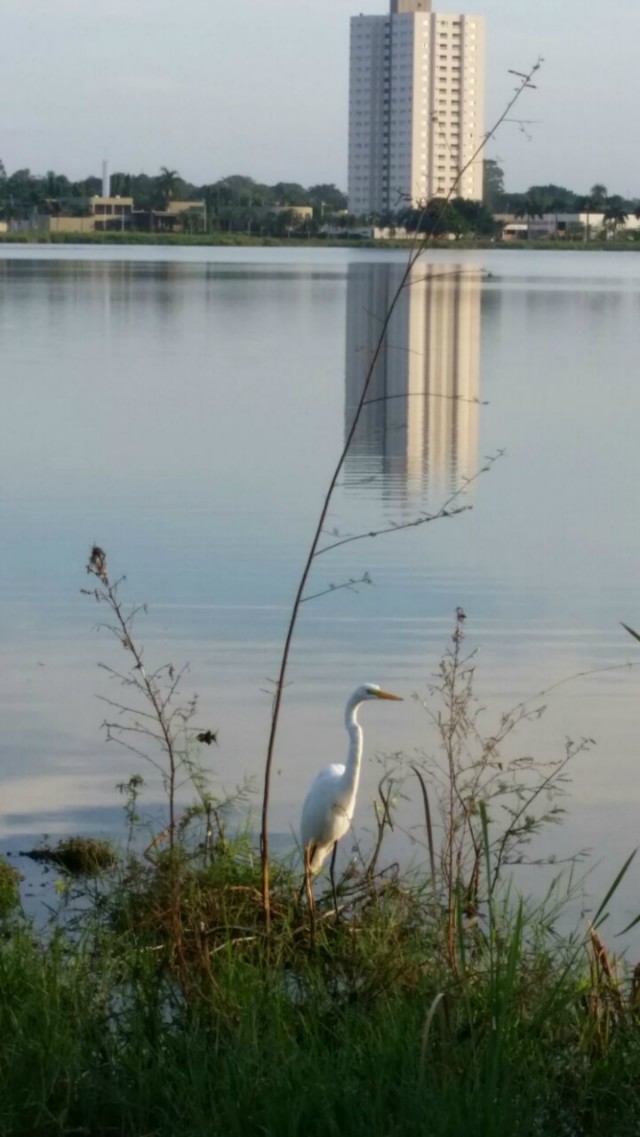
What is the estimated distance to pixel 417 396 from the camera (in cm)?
2250

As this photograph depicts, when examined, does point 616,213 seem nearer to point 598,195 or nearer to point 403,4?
point 598,195

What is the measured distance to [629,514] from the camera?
14.4 meters

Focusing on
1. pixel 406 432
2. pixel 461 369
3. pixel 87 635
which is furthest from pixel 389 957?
pixel 461 369

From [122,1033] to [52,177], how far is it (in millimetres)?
156509

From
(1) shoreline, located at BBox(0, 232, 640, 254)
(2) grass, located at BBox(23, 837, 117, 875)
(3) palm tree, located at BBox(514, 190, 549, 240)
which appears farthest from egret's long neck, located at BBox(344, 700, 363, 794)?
(3) palm tree, located at BBox(514, 190, 549, 240)

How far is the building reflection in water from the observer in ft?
50.3

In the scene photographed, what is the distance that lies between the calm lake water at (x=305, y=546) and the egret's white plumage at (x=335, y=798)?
96 cm

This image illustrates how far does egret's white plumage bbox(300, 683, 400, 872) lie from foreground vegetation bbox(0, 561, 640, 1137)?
0.17m

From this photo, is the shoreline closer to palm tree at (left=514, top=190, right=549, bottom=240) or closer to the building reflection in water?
palm tree at (left=514, top=190, right=549, bottom=240)

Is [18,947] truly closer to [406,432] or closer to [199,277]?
[406,432]

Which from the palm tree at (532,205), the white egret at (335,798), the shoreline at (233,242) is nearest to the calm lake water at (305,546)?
the white egret at (335,798)

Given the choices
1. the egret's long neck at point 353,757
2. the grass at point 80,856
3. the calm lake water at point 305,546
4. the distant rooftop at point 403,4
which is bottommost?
the grass at point 80,856

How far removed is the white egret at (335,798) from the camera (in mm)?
5680

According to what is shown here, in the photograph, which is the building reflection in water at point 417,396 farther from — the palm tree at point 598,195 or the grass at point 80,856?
the palm tree at point 598,195
